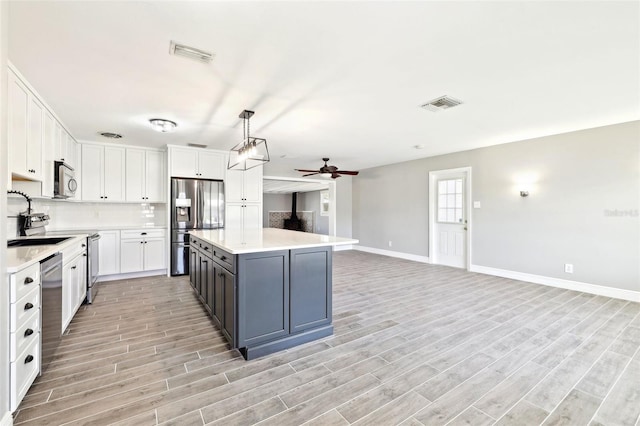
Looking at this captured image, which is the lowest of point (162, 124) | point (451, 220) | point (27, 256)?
point (27, 256)

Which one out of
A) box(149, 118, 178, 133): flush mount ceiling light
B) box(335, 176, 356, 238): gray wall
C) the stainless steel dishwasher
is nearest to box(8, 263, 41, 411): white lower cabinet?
the stainless steel dishwasher

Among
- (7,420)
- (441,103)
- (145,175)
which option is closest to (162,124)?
(145,175)

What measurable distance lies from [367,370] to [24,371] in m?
2.27

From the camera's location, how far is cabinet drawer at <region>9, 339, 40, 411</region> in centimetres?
165

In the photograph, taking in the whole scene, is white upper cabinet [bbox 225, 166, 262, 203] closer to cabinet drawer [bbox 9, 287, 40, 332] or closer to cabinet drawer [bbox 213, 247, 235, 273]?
cabinet drawer [bbox 213, 247, 235, 273]

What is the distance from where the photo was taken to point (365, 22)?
1837 mm

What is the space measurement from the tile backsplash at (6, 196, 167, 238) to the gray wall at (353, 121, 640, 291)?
584 centimetres

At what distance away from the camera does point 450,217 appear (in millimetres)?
6152

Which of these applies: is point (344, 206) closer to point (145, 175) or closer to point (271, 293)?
point (145, 175)

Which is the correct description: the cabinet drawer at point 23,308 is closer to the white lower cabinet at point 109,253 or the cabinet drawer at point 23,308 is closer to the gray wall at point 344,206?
the white lower cabinet at point 109,253

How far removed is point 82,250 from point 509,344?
4668mm

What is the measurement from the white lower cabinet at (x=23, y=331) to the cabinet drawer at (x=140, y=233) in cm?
322

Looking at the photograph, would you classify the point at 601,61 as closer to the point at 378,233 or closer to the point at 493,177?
the point at 493,177

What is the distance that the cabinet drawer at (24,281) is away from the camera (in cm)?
165
